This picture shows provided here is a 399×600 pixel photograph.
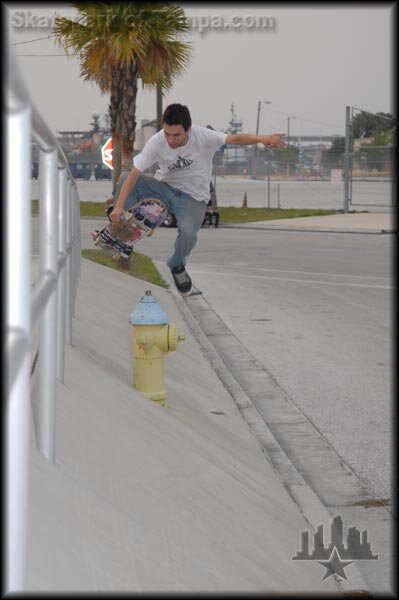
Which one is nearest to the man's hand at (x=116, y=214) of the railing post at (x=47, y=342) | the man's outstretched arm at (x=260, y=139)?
the man's outstretched arm at (x=260, y=139)

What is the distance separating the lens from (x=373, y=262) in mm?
19875

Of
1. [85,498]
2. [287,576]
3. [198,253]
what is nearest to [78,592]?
[85,498]

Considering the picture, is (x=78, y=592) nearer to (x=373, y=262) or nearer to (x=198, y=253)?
(x=373, y=262)

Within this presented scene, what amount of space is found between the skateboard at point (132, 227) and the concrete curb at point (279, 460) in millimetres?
1339

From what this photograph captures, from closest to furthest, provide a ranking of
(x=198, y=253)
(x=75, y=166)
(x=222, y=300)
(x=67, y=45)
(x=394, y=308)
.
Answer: (x=394, y=308), (x=222, y=300), (x=198, y=253), (x=67, y=45), (x=75, y=166)

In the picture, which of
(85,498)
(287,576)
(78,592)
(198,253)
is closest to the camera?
(78,592)

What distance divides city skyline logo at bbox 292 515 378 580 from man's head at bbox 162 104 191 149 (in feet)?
15.8

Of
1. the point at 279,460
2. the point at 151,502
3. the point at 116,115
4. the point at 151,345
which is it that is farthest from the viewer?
the point at 116,115

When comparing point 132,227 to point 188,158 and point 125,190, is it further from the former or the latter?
point 188,158

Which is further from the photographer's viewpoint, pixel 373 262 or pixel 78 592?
pixel 373 262

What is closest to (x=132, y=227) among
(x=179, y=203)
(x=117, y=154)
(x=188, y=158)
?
(x=179, y=203)

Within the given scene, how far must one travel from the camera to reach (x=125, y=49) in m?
22.8

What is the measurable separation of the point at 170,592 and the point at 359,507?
2.68 meters

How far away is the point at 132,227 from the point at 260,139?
2702 millimetres
